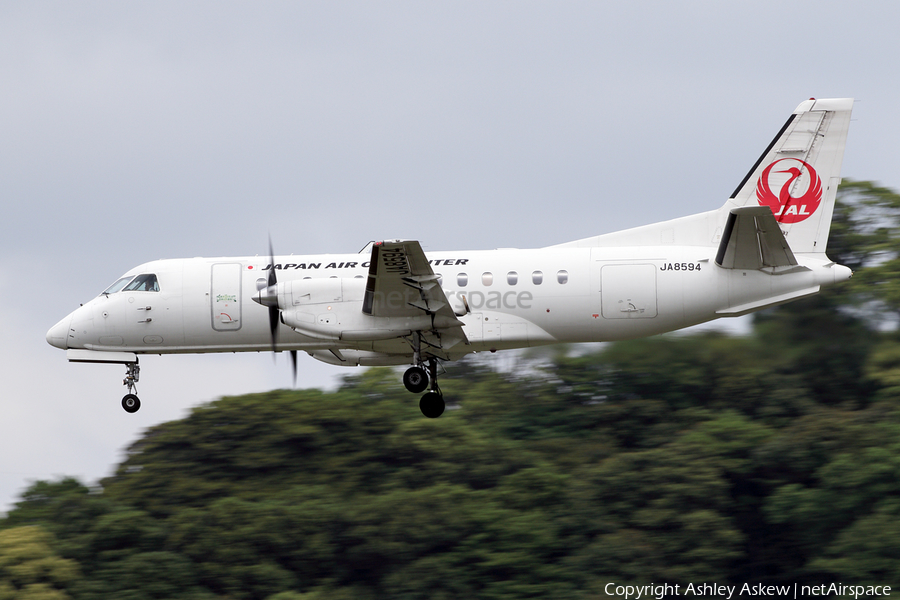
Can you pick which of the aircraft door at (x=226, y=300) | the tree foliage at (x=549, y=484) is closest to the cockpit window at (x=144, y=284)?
the aircraft door at (x=226, y=300)

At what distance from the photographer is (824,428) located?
1394 inches

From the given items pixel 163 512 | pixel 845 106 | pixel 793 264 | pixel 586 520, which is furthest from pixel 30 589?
pixel 845 106

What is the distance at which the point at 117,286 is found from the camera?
890 inches

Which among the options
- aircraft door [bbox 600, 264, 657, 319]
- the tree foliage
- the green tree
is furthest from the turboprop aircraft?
the green tree

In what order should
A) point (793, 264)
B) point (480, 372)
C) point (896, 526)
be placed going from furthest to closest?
point (480, 372), point (896, 526), point (793, 264)

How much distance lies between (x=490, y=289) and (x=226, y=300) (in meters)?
5.46

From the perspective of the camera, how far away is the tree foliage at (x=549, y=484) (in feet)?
109

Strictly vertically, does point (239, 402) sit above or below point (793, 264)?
below

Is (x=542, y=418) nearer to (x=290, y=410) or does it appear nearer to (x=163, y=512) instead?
(x=290, y=410)

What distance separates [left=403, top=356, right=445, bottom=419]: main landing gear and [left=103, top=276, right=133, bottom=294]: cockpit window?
6518mm

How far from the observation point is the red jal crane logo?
2161 centimetres

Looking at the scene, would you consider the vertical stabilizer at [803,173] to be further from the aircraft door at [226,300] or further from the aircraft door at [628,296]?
the aircraft door at [226,300]

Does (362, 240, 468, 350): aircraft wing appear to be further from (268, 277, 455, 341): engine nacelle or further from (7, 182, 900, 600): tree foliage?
(7, 182, 900, 600): tree foliage

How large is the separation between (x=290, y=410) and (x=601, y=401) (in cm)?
1106
